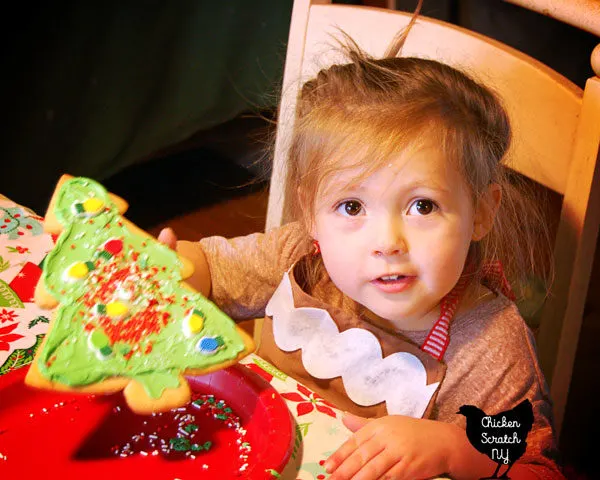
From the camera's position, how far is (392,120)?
0.86m

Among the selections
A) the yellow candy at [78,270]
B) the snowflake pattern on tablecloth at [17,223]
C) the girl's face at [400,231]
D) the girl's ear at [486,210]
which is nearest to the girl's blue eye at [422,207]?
the girl's face at [400,231]

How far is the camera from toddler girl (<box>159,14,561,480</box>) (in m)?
0.82

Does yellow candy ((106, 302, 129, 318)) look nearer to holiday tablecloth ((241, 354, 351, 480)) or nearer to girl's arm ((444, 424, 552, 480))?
holiday tablecloth ((241, 354, 351, 480))

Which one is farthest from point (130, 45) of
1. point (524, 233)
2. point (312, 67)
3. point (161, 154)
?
point (524, 233)

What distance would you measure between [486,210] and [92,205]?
0.43 m

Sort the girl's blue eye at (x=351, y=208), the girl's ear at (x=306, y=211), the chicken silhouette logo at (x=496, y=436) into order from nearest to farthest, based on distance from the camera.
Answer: the chicken silhouette logo at (x=496, y=436) → the girl's blue eye at (x=351, y=208) → the girl's ear at (x=306, y=211)

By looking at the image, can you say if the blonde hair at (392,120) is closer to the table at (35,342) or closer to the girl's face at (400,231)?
the girl's face at (400,231)

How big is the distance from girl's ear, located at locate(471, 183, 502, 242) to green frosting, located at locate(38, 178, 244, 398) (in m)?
0.35

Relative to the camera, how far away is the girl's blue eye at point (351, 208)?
2.78ft

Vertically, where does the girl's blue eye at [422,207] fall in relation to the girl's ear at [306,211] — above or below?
above

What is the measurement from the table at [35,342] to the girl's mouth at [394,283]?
0.13m

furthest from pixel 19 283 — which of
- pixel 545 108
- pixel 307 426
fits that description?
pixel 545 108

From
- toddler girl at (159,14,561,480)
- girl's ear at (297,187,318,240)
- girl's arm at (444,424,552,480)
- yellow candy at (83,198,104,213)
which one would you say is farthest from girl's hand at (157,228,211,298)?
girl's arm at (444,424,552,480)

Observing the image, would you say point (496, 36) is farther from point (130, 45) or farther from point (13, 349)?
point (13, 349)
